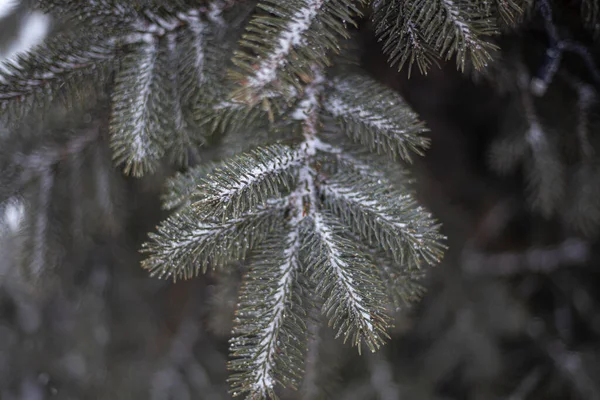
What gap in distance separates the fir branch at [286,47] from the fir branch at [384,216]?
18 cm

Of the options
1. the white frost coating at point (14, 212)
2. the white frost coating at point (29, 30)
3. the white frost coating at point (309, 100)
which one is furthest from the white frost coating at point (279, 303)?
the white frost coating at point (29, 30)

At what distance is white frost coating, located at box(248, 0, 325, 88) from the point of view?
0.51 metres

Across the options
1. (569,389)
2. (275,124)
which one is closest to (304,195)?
(275,124)

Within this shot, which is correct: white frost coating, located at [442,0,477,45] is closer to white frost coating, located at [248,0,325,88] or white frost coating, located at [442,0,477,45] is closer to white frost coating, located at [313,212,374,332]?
white frost coating, located at [248,0,325,88]

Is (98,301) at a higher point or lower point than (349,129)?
lower

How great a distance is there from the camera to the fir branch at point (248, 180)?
1.77ft

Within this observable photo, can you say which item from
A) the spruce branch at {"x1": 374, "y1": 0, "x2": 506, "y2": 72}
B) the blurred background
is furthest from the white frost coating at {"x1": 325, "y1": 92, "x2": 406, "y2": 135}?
the blurred background

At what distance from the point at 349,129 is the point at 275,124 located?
0.41ft

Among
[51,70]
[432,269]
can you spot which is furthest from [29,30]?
[432,269]

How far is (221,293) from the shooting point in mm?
819

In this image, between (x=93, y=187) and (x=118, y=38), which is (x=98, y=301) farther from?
(x=118, y=38)

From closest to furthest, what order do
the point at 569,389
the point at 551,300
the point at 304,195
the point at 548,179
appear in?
the point at 304,195, the point at 548,179, the point at 569,389, the point at 551,300

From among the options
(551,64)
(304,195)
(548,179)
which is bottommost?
(548,179)

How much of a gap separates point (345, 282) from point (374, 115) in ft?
0.93
